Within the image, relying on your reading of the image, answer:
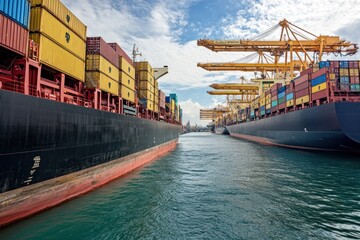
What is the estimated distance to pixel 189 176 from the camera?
14266 mm

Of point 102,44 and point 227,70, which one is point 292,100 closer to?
point 227,70

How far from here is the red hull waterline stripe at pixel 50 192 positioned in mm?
6721

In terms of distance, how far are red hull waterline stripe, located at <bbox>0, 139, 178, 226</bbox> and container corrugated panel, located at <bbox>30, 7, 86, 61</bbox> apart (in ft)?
24.2

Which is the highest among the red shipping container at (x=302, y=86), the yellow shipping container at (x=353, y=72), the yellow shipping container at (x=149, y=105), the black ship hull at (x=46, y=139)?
the yellow shipping container at (x=353, y=72)

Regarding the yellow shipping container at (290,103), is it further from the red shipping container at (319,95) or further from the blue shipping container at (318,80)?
the blue shipping container at (318,80)

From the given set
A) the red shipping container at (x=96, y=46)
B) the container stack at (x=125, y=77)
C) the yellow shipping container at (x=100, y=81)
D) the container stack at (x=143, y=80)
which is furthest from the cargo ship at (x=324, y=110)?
the red shipping container at (x=96, y=46)

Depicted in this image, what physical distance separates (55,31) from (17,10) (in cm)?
260

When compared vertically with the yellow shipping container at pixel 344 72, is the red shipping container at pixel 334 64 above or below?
above

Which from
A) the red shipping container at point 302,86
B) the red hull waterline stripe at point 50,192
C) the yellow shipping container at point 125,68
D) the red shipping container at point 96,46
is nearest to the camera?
the red hull waterline stripe at point 50,192

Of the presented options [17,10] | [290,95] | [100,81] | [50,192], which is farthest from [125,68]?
[290,95]

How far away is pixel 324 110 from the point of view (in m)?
23.1

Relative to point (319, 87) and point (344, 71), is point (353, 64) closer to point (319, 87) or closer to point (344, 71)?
point (344, 71)

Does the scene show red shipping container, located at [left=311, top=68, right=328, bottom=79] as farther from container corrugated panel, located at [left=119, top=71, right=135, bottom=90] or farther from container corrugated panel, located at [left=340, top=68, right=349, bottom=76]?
container corrugated panel, located at [left=119, top=71, right=135, bottom=90]

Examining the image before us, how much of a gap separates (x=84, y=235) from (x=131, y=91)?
17.5 metres
